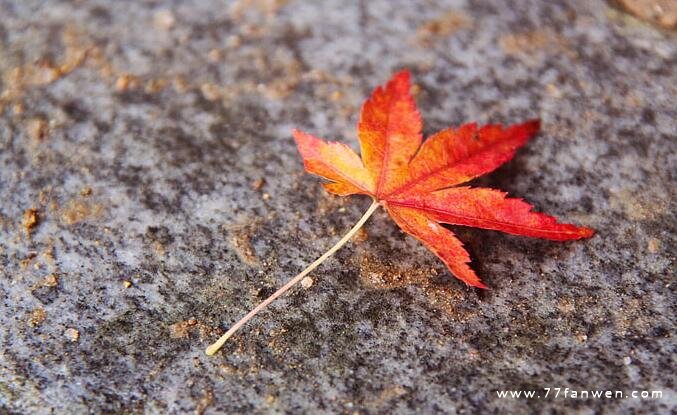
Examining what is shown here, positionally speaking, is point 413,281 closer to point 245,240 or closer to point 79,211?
point 245,240

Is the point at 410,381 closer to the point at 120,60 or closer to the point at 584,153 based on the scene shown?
the point at 584,153

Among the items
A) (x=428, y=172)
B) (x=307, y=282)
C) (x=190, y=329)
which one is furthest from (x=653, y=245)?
(x=190, y=329)

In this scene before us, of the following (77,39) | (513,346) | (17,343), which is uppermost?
(77,39)

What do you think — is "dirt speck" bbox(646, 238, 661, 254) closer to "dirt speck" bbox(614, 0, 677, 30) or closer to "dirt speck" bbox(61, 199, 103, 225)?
"dirt speck" bbox(614, 0, 677, 30)

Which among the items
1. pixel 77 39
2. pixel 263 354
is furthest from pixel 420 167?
pixel 77 39

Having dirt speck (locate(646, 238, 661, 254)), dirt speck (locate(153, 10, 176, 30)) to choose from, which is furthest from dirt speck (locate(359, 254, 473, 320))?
dirt speck (locate(153, 10, 176, 30))

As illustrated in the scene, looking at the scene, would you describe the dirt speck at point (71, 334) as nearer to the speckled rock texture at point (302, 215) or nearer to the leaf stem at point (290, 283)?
the speckled rock texture at point (302, 215)
